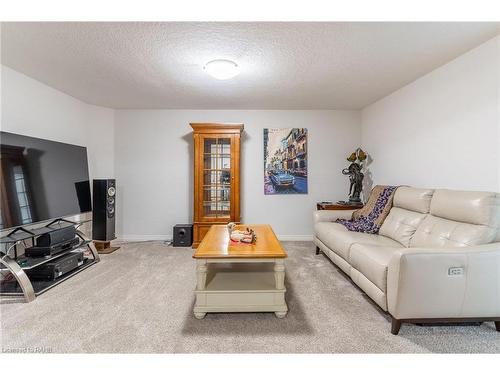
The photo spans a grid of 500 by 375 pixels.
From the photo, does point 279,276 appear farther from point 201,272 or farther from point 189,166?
point 189,166

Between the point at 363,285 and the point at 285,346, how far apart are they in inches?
36.2

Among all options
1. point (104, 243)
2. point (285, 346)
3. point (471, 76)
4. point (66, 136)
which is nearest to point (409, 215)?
point (471, 76)

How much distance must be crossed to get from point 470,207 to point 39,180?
156 inches

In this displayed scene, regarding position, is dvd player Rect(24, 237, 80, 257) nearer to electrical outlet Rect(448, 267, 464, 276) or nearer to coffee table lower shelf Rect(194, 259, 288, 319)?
coffee table lower shelf Rect(194, 259, 288, 319)

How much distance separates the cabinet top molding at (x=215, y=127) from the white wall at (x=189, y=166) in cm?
45

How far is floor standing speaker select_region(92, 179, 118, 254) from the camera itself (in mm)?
3553

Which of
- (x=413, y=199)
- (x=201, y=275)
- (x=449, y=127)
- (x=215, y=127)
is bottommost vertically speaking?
(x=201, y=275)

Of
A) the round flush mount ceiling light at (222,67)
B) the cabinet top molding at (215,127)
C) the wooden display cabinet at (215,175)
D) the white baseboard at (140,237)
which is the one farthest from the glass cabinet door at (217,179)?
the round flush mount ceiling light at (222,67)

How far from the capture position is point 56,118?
331 centimetres

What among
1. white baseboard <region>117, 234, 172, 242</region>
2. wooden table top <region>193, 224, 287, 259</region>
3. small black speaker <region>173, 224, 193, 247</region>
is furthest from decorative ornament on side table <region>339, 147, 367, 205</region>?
white baseboard <region>117, 234, 172, 242</region>

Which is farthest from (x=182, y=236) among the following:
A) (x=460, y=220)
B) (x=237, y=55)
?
(x=460, y=220)

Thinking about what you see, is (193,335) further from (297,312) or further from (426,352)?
(426,352)

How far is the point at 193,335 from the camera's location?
167 cm

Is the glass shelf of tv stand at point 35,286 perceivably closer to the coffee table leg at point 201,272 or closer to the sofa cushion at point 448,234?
the coffee table leg at point 201,272
